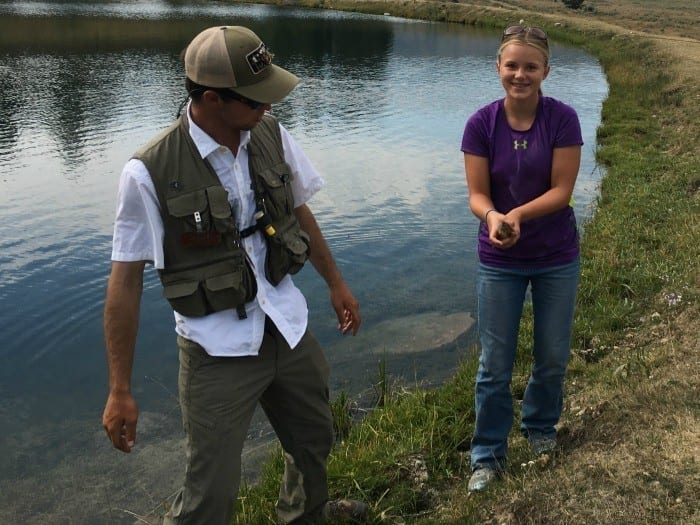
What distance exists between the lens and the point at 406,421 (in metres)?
5.52

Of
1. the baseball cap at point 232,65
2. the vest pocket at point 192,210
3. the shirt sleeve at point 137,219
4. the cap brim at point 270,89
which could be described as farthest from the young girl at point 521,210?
the shirt sleeve at point 137,219

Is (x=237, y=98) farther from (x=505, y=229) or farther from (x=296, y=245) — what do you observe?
(x=505, y=229)

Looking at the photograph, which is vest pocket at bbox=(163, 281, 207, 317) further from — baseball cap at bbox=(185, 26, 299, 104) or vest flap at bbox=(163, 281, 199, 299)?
baseball cap at bbox=(185, 26, 299, 104)

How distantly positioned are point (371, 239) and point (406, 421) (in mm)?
5627

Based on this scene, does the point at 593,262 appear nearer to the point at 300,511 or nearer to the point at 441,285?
the point at 441,285

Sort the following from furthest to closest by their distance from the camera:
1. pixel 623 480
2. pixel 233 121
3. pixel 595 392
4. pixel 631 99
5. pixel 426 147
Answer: pixel 631 99, pixel 426 147, pixel 595 392, pixel 623 480, pixel 233 121

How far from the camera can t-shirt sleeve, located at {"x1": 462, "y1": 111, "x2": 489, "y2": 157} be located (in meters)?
3.74

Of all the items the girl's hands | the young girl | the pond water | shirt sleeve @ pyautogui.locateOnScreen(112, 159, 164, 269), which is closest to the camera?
shirt sleeve @ pyautogui.locateOnScreen(112, 159, 164, 269)

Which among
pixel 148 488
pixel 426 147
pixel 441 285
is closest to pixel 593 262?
pixel 441 285

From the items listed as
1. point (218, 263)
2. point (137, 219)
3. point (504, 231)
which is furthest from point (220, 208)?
point (504, 231)

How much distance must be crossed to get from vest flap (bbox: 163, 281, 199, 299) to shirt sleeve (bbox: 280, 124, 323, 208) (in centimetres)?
80

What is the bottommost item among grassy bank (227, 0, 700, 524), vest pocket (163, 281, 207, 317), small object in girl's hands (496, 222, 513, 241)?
grassy bank (227, 0, 700, 524)

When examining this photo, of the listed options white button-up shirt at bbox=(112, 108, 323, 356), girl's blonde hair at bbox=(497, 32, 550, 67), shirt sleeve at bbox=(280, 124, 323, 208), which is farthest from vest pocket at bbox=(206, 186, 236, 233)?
girl's blonde hair at bbox=(497, 32, 550, 67)

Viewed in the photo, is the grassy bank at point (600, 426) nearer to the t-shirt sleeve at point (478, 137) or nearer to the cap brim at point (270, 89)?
the t-shirt sleeve at point (478, 137)
